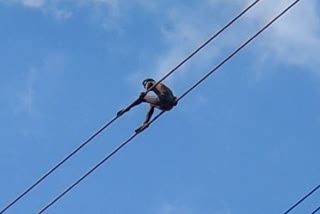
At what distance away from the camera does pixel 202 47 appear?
1811 centimetres

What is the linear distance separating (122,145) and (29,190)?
1.38 m

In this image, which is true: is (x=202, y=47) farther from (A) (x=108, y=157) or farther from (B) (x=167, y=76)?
(A) (x=108, y=157)

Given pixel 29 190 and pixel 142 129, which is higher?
pixel 142 129

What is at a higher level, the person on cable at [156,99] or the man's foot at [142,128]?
the person on cable at [156,99]

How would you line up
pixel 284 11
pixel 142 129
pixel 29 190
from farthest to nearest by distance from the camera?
1. pixel 142 129
2. pixel 29 190
3. pixel 284 11

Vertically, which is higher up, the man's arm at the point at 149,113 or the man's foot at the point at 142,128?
the man's arm at the point at 149,113

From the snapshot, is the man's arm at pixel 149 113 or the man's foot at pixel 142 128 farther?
the man's arm at pixel 149 113

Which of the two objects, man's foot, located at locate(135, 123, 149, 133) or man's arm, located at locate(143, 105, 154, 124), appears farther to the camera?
man's arm, located at locate(143, 105, 154, 124)

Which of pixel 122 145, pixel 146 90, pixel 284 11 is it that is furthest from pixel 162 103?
pixel 284 11

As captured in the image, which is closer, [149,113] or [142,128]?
[142,128]

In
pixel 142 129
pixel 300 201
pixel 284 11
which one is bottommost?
pixel 300 201

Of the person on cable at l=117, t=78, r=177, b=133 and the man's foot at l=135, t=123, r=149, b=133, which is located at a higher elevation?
the person on cable at l=117, t=78, r=177, b=133

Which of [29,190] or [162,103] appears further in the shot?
[162,103]

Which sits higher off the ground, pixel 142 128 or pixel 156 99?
pixel 156 99
